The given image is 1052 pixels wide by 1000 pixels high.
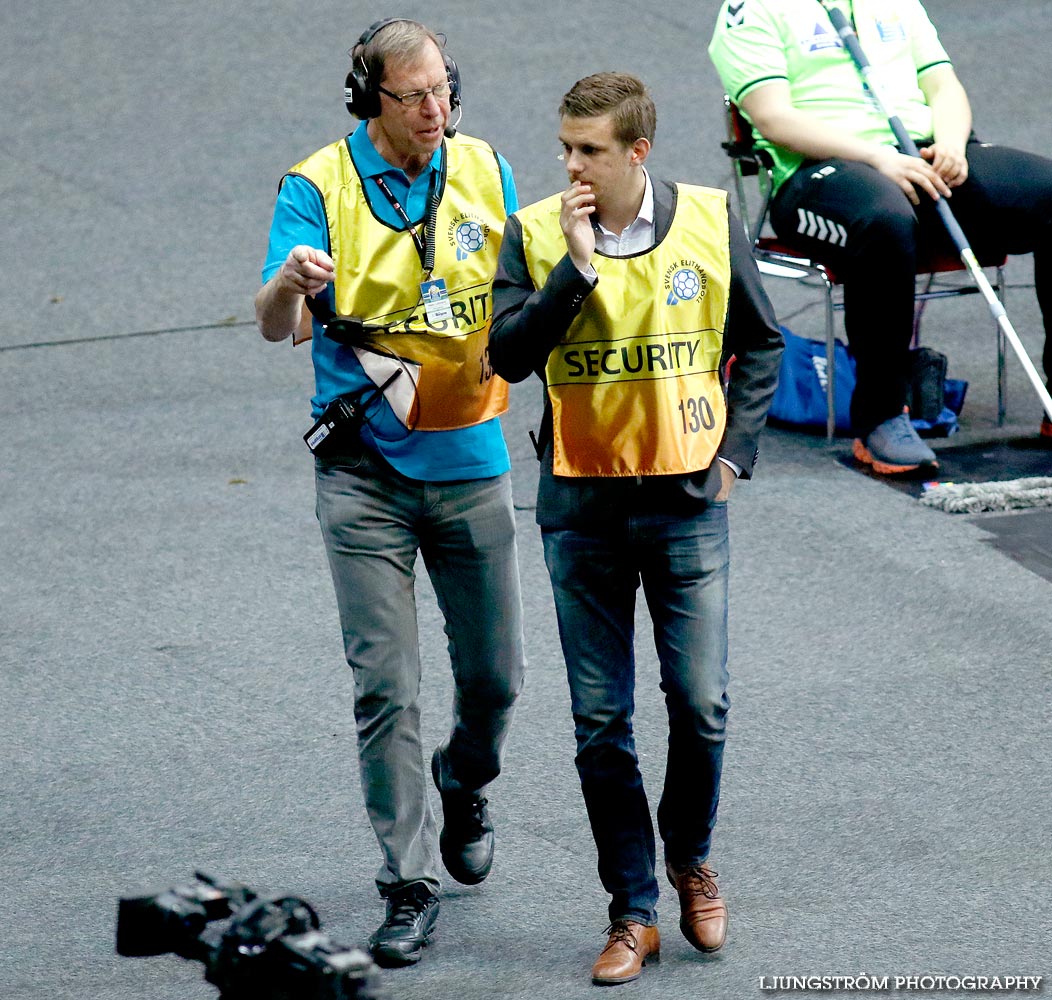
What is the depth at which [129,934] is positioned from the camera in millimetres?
2182

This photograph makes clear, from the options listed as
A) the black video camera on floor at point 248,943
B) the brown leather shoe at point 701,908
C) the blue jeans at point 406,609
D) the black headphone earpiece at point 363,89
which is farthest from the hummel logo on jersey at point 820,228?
the black video camera on floor at point 248,943

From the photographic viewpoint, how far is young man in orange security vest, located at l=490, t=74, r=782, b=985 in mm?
3588

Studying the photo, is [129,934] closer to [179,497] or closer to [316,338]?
[316,338]

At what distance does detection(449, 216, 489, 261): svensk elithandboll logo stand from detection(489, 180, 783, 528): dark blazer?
16 centimetres

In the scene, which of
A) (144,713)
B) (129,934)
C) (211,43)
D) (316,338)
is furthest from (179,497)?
(211,43)

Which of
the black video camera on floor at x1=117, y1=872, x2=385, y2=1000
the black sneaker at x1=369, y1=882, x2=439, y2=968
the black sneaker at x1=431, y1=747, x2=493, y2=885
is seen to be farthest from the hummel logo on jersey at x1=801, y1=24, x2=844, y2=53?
the black video camera on floor at x1=117, y1=872, x2=385, y2=1000

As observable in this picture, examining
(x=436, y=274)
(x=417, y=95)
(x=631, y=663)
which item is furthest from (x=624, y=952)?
(x=417, y=95)

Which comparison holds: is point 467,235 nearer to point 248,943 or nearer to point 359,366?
point 359,366

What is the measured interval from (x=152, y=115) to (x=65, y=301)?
108 inches

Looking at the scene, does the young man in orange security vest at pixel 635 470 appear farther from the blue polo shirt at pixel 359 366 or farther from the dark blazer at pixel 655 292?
the blue polo shirt at pixel 359 366

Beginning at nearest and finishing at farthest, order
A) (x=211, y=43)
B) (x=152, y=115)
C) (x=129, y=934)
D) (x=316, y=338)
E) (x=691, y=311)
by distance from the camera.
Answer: (x=129, y=934)
(x=691, y=311)
(x=316, y=338)
(x=152, y=115)
(x=211, y=43)

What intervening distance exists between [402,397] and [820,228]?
Answer: 11.7 feet

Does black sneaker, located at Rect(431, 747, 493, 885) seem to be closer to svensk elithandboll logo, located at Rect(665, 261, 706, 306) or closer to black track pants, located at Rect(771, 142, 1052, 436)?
svensk elithandboll logo, located at Rect(665, 261, 706, 306)

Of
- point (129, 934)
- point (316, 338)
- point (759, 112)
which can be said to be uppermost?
point (759, 112)
